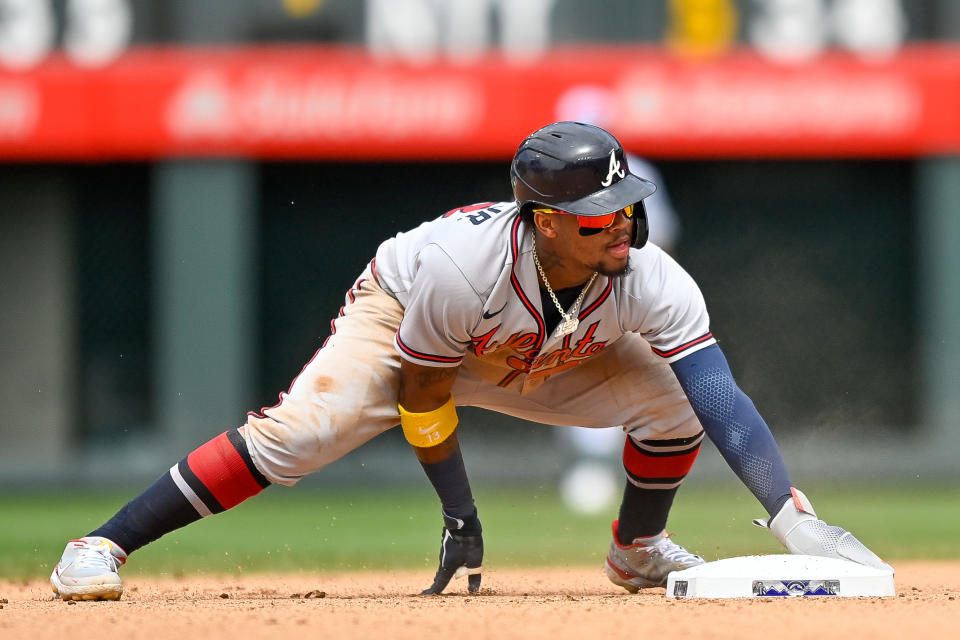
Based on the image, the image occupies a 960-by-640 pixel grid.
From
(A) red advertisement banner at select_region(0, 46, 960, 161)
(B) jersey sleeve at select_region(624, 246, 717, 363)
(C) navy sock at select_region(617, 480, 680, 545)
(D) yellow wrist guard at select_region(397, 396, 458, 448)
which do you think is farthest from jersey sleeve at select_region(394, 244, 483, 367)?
(A) red advertisement banner at select_region(0, 46, 960, 161)

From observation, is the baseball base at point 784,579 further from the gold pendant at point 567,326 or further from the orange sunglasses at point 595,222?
the orange sunglasses at point 595,222

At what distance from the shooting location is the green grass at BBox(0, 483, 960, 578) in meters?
6.24

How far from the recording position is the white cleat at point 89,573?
4309 mm

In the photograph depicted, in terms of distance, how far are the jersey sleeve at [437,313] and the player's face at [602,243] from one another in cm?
29

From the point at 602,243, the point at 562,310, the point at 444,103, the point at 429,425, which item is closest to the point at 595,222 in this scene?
the point at 602,243

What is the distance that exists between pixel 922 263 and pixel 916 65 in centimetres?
138

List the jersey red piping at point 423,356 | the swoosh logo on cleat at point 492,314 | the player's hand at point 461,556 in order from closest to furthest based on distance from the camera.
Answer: the swoosh logo on cleat at point 492,314 < the jersey red piping at point 423,356 < the player's hand at point 461,556

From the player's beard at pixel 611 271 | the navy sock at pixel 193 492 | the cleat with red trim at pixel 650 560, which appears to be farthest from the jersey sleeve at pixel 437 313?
the cleat with red trim at pixel 650 560

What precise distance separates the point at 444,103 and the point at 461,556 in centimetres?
602

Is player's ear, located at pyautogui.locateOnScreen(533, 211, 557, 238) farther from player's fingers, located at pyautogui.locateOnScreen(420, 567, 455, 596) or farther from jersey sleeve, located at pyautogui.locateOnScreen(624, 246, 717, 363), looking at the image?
player's fingers, located at pyautogui.locateOnScreen(420, 567, 455, 596)

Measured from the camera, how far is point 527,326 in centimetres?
421

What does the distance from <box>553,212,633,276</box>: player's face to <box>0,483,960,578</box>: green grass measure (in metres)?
2.05

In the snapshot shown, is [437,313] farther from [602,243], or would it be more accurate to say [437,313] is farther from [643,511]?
[643,511]

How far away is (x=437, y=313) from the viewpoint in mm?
4121
